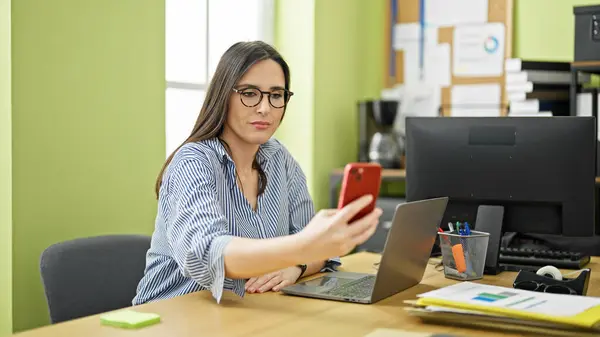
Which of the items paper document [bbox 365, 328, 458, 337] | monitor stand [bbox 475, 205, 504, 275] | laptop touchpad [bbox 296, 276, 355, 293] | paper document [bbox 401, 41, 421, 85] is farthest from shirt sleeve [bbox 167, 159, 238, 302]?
paper document [bbox 401, 41, 421, 85]

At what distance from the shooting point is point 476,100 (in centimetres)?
396

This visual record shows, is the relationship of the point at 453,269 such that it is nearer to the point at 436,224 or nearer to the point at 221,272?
the point at 436,224

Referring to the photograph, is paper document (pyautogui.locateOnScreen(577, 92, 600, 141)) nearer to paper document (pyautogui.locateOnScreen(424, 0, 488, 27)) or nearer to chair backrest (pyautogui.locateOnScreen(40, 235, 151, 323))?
paper document (pyautogui.locateOnScreen(424, 0, 488, 27))

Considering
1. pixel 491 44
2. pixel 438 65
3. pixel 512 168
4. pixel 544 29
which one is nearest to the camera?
pixel 512 168

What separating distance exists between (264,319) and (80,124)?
1.37 metres

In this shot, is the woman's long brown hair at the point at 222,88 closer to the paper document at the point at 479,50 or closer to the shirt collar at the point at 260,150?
the shirt collar at the point at 260,150

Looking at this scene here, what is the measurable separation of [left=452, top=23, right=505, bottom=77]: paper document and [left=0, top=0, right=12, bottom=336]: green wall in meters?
2.39

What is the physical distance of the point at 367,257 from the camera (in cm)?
232

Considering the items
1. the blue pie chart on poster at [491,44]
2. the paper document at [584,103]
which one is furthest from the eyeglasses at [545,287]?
the blue pie chart on poster at [491,44]

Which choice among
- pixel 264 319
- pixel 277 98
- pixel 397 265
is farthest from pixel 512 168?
pixel 264 319

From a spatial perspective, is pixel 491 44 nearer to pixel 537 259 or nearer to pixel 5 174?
pixel 537 259

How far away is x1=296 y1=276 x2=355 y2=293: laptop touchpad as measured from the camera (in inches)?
68.4

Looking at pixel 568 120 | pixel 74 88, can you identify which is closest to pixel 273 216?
pixel 568 120

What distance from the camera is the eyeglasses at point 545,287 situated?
1.64 m
